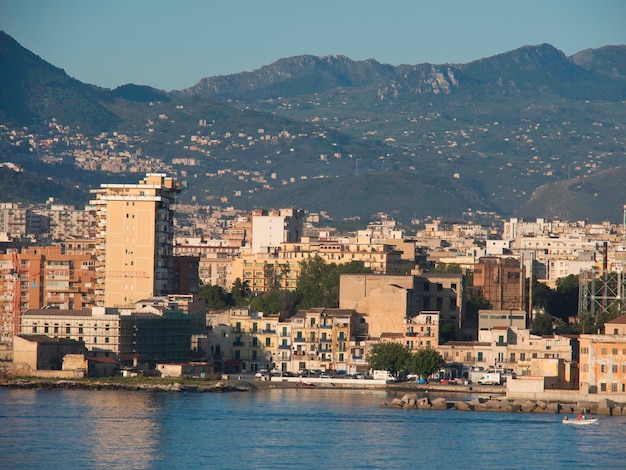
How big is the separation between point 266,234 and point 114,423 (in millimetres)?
86797

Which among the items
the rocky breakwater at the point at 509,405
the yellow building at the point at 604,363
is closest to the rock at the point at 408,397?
the rocky breakwater at the point at 509,405

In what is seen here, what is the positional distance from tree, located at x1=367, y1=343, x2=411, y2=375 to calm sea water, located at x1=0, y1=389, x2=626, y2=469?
7438mm

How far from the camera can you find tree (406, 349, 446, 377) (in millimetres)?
85000

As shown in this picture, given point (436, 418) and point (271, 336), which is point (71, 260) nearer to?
point (271, 336)

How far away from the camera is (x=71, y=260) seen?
100625 millimetres

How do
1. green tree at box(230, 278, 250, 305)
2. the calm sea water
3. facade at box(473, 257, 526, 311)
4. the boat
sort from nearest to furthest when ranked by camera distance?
the calm sea water < the boat < green tree at box(230, 278, 250, 305) < facade at box(473, 257, 526, 311)

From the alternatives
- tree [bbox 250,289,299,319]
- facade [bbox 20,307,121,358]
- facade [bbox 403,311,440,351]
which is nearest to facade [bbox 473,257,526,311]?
tree [bbox 250,289,299,319]

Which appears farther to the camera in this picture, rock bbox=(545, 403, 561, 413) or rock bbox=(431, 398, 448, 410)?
rock bbox=(431, 398, 448, 410)

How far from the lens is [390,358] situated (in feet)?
280

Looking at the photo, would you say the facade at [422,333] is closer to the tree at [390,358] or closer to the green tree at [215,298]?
the tree at [390,358]

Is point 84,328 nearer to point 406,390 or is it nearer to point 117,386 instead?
point 117,386

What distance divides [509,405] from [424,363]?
1075cm

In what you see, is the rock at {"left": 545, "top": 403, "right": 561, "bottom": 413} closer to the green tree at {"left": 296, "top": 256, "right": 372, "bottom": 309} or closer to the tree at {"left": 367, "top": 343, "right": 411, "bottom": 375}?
the tree at {"left": 367, "top": 343, "right": 411, "bottom": 375}

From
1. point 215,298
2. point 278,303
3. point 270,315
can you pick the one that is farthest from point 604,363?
point 215,298
